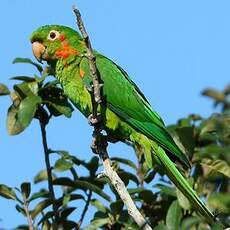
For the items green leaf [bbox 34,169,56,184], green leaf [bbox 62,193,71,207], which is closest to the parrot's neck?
green leaf [bbox 62,193,71,207]

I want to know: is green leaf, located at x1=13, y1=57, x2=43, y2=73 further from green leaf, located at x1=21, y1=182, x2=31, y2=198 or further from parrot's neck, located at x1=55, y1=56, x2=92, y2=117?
green leaf, located at x1=21, y1=182, x2=31, y2=198

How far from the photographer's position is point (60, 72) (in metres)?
4.74

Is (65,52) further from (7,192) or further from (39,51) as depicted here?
(7,192)

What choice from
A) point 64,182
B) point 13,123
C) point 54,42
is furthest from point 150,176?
point 54,42

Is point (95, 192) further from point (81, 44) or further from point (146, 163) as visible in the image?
point (81, 44)

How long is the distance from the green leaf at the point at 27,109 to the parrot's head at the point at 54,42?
0.89 meters

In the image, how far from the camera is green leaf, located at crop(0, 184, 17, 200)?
4270 mm

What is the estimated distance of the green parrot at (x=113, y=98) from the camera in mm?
4336

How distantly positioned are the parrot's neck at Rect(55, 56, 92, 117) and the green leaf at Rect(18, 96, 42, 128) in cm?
35

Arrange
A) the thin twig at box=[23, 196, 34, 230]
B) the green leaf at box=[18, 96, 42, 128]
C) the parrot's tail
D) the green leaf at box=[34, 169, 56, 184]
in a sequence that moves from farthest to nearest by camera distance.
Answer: the green leaf at box=[34, 169, 56, 184] → the green leaf at box=[18, 96, 42, 128] → the thin twig at box=[23, 196, 34, 230] → the parrot's tail

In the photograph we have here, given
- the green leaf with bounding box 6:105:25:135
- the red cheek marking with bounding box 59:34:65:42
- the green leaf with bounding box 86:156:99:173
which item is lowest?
the green leaf with bounding box 86:156:99:173

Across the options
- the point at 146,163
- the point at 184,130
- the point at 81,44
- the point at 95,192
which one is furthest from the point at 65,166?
the point at 81,44

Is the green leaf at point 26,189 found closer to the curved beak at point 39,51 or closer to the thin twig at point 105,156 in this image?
the thin twig at point 105,156

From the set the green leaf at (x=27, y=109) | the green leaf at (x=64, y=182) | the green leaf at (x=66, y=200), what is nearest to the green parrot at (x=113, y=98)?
the green leaf at (x=27, y=109)
